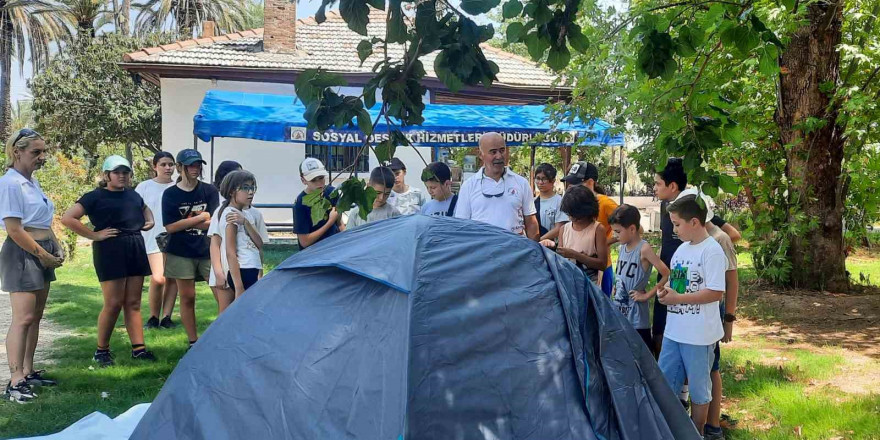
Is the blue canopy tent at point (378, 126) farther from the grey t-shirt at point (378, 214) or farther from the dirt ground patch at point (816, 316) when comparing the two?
the grey t-shirt at point (378, 214)

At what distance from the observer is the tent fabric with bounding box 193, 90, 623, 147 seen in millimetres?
10922

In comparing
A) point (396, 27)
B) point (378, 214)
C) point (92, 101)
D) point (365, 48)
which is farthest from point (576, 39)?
point (92, 101)

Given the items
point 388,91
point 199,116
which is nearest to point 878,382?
point 388,91

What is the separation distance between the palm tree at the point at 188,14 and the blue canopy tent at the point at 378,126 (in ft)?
71.2

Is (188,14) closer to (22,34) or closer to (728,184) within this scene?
(22,34)

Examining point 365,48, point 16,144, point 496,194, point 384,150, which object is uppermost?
point 365,48

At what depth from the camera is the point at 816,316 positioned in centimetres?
762

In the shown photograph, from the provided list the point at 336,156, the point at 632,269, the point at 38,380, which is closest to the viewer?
the point at 632,269

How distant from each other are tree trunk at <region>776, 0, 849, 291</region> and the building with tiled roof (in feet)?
25.9

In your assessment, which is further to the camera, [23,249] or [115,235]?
[115,235]

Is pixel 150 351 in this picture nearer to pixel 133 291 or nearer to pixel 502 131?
pixel 133 291

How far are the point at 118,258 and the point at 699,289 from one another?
13.1ft

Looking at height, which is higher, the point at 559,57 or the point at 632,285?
the point at 559,57

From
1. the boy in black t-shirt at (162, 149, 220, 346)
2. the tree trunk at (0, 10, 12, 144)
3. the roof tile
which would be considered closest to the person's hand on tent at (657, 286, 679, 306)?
the boy in black t-shirt at (162, 149, 220, 346)
